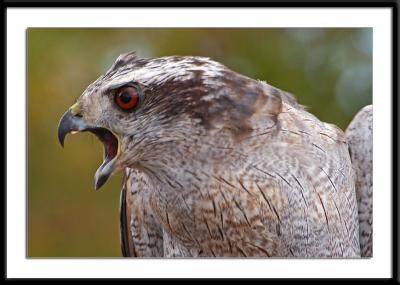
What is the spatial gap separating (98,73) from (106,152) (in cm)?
40

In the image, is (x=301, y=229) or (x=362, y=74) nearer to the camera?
(x=301, y=229)

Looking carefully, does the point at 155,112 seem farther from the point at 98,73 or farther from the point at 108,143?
the point at 98,73

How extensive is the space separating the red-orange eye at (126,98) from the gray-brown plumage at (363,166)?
34.9 inches

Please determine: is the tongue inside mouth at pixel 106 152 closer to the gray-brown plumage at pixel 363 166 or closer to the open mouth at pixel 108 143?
the open mouth at pixel 108 143

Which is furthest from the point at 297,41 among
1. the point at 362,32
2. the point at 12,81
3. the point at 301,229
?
the point at 12,81

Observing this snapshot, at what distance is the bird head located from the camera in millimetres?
1655

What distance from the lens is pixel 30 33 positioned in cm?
209

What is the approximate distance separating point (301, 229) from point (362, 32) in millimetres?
781

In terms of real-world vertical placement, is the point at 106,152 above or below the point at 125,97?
below

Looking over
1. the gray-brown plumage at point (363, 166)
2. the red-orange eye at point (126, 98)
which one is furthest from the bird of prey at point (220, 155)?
the gray-brown plumage at point (363, 166)

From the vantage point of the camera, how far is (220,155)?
1.74 m

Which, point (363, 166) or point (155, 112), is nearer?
point (155, 112)

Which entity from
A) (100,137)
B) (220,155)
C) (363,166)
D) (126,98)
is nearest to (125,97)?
(126,98)

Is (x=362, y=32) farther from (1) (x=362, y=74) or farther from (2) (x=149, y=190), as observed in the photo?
(2) (x=149, y=190)
